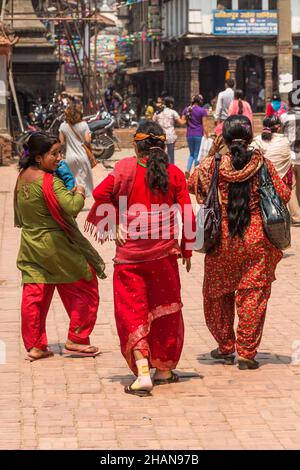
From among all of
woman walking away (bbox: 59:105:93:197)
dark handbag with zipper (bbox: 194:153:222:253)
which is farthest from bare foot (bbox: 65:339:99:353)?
woman walking away (bbox: 59:105:93:197)

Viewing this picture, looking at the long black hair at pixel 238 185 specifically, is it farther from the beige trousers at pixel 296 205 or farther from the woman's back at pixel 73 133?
the woman's back at pixel 73 133

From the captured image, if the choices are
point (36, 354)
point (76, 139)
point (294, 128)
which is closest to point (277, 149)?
point (294, 128)

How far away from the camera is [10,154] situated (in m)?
23.2

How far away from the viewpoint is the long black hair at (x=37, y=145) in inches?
287

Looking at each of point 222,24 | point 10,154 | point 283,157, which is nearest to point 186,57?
point 222,24

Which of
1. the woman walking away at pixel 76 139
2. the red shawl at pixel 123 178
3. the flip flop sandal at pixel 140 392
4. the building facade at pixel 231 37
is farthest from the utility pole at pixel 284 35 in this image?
the flip flop sandal at pixel 140 392

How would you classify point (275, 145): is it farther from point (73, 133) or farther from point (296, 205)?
point (73, 133)

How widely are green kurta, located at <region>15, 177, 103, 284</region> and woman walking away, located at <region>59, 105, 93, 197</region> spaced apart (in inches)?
261

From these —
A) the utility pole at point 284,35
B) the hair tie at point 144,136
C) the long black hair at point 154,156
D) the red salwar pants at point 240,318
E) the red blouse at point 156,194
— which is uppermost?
the utility pole at point 284,35

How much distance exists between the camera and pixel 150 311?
6.87m

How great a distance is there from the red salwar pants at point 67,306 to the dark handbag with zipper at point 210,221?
33.2 inches

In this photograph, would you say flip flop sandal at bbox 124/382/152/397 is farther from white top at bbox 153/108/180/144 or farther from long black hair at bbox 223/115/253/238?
white top at bbox 153/108/180/144

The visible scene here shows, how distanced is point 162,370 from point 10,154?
1659cm

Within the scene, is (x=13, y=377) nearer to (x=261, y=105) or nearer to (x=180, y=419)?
(x=180, y=419)
